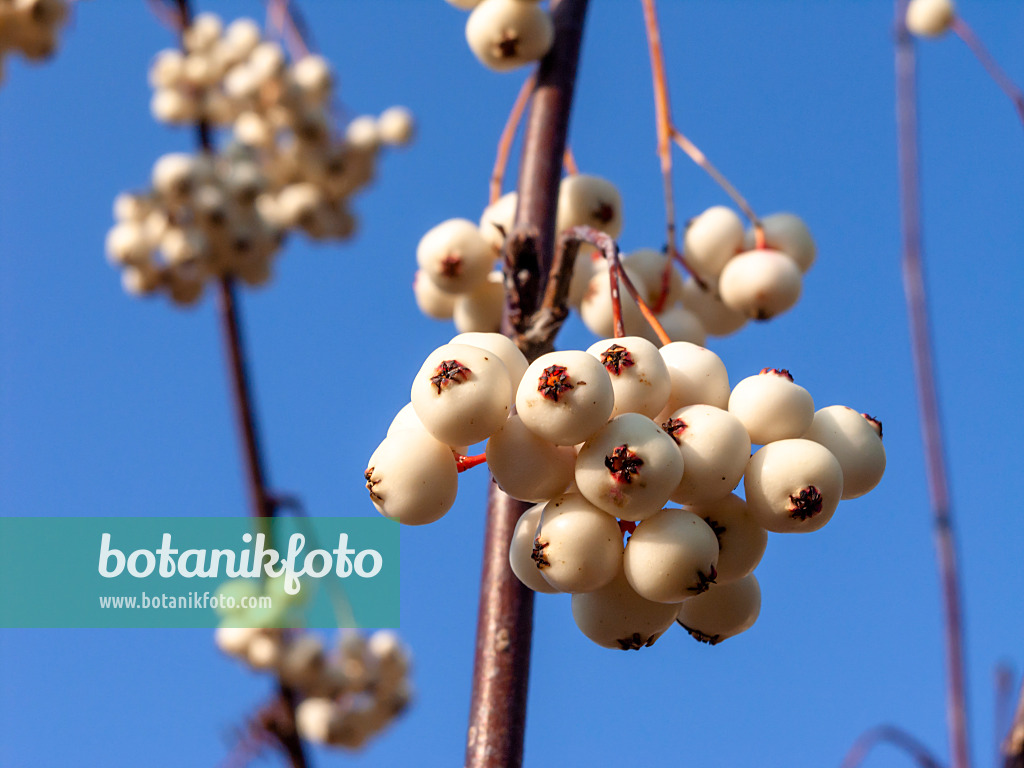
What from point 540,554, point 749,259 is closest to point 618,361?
point 540,554

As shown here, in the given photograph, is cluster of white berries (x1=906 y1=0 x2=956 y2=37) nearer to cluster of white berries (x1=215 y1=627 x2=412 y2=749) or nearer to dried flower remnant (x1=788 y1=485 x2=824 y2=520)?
dried flower remnant (x1=788 y1=485 x2=824 y2=520)

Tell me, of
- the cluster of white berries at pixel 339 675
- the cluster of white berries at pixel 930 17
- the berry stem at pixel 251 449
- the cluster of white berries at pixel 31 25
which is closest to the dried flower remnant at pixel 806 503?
the berry stem at pixel 251 449

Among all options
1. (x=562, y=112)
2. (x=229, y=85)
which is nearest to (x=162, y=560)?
(x=562, y=112)

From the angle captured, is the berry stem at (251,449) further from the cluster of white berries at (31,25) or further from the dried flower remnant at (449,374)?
the dried flower remnant at (449,374)

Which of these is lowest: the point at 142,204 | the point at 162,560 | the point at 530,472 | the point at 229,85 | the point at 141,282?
the point at 530,472

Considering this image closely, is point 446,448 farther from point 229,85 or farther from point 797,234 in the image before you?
point 229,85

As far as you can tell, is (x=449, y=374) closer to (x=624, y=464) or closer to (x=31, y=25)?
(x=624, y=464)
